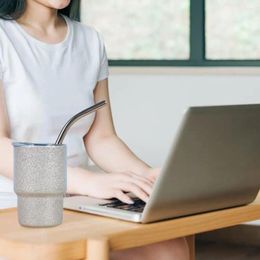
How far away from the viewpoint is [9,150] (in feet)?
5.62

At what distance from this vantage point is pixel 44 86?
6.31ft

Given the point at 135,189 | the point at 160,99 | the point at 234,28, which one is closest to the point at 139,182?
the point at 135,189

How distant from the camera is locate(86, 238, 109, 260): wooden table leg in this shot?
119 centimetres

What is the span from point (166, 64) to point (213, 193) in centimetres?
328

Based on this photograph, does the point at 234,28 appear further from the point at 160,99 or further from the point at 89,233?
the point at 89,233

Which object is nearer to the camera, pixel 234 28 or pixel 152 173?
pixel 152 173

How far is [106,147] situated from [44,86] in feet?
0.76

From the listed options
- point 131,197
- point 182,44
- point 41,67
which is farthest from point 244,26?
point 131,197

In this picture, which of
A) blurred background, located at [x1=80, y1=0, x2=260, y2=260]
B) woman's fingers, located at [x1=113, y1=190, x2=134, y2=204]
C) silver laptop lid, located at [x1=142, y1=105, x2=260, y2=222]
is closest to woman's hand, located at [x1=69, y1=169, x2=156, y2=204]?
woman's fingers, located at [x1=113, y1=190, x2=134, y2=204]

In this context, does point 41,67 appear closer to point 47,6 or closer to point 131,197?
point 47,6

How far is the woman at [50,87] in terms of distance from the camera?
1.89 metres

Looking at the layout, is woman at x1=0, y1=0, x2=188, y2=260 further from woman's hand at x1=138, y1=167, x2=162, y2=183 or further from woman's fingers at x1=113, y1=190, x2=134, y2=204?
woman's fingers at x1=113, y1=190, x2=134, y2=204

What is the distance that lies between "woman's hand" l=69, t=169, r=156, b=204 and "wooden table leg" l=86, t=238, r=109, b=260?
0.28 metres

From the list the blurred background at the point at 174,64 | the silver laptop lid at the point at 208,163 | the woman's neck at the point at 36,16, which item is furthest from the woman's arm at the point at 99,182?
the blurred background at the point at 174,64
